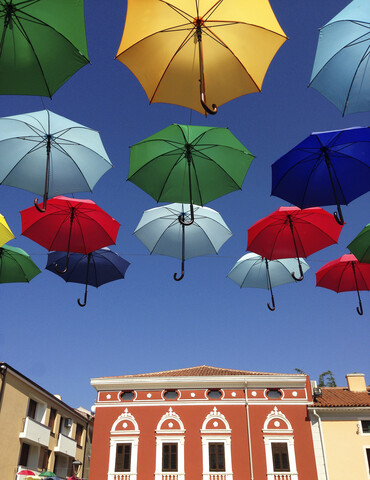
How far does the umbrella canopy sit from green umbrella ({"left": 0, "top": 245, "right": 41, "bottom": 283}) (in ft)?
19.9

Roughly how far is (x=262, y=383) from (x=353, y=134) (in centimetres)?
1936

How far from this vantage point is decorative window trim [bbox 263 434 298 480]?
23.1 metres

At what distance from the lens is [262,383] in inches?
998

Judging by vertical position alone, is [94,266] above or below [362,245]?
above

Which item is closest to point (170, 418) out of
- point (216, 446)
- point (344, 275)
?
point (216, 446)

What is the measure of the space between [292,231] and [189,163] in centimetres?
360

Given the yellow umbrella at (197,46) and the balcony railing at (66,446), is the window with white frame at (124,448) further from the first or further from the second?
the yellow umbrella at (197,46)

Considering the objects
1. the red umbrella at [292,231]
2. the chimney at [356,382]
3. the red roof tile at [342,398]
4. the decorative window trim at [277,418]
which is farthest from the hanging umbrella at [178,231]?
the chimney at [356,382]

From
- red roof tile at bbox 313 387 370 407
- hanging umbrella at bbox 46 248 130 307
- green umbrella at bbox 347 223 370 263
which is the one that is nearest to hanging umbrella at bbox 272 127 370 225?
green umbrella at bbox 347 223 370 263

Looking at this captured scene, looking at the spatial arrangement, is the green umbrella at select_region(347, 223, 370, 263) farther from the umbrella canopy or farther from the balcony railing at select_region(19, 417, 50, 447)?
the balcony railing at select_region(19, 417, 50, 447)

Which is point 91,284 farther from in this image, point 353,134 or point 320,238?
point 353,134

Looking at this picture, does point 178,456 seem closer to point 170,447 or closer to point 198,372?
point 170,447

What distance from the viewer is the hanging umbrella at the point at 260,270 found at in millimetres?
14554

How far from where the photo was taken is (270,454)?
2375 cm
